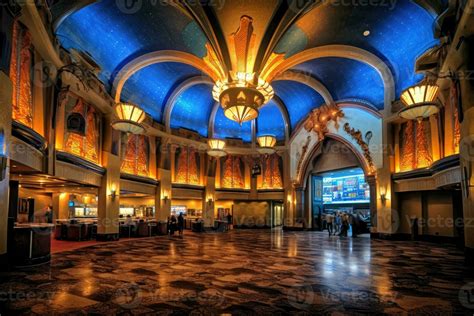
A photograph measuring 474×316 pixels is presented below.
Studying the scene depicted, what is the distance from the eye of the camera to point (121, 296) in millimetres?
4387

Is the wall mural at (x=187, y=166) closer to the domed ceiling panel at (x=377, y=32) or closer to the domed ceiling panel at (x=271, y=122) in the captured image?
the domed ceiling panel at (x=271, y=122)

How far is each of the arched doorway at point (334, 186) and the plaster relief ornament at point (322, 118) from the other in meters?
0.53

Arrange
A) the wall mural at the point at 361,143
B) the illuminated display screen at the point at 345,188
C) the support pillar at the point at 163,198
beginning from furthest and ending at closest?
1. the illuminated display screen at the point at 345,188
2. the support pillar at the point at 163,198
3. the wall mural at the point at 361,143

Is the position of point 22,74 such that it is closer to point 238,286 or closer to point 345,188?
point 238,286

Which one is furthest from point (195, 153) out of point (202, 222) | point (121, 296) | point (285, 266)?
point (121, 296)

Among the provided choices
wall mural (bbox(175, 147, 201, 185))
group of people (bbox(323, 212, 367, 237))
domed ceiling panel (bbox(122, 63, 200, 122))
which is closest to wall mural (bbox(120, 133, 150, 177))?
domed ceiling panel (bbox(122, 63, 200, 122))

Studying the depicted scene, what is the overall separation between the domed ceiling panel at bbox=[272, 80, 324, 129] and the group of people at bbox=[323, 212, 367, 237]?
613cm

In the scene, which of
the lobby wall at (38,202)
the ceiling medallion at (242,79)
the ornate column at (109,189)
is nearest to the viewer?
the ceiling medallion at (242,79)

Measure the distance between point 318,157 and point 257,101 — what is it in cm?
973

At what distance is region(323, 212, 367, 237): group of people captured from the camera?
52.1ft

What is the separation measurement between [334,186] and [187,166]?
922 cm

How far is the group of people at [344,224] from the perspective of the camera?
1587cm

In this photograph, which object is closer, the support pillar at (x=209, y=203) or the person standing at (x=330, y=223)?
the person standing at (x=330, y=223)

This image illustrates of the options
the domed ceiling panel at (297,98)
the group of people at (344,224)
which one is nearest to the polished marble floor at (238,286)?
the group of people at (344,224)
